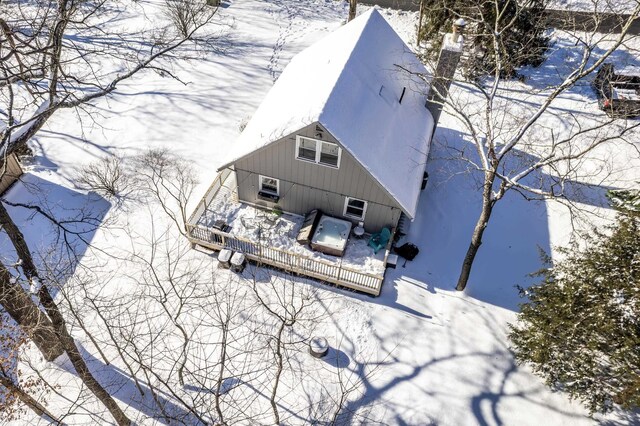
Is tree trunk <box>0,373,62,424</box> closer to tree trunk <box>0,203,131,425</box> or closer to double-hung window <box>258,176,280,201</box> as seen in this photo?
tree trunk <box>0,203,131,425</box>

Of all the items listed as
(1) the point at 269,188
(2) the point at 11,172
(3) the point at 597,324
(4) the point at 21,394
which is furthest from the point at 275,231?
(2) the point at 11,172

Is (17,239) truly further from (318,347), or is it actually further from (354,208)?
(354,208)

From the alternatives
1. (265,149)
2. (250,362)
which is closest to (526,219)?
(265,149)

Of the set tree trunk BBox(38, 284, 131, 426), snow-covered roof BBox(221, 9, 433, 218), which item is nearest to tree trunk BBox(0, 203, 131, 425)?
tree trunk BBox(38, 284, 131, 426)

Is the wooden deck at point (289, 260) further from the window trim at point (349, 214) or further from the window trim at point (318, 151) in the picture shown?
the window trim at point (318, 151)

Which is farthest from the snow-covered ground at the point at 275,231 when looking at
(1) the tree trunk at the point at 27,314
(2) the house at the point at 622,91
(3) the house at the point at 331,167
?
(2) the house at the point at 622,91

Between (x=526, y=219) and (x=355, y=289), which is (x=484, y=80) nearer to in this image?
(x=526, y=219)
